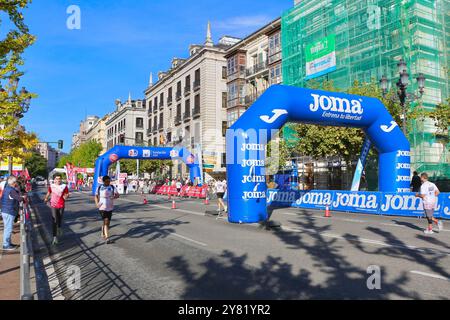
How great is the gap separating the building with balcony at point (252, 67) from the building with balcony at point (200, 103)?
3320 mm

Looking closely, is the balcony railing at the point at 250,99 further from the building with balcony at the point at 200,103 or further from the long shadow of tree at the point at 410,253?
the long shadow of tree at the point at 410,253

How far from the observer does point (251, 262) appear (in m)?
7.70

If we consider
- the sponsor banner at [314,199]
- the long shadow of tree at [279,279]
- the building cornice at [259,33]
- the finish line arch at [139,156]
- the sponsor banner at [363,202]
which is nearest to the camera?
the long shadow of tree at [279,279]

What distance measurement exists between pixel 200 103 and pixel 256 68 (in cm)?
1069

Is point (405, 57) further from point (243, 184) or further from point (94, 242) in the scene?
point (94, 242)

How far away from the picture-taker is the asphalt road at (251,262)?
582cm

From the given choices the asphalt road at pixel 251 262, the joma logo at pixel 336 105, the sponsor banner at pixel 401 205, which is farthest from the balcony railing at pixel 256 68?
the asphalt road at pixel 251 262

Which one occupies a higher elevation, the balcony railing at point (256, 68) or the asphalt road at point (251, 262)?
the balcony railing at point (256, 68)

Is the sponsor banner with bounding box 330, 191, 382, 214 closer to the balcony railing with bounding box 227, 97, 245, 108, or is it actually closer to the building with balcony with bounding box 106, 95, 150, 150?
the balcony railing with bounding box 227, 97, 245, 108

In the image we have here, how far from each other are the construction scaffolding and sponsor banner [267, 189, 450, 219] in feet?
28.1

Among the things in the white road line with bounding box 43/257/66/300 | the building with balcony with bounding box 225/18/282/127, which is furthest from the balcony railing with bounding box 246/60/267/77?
the white road line with bounding box 43/257/66/300

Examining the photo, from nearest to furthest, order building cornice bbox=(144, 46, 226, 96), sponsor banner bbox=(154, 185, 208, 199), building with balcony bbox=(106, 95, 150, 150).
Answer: sponsor banner bbox=(154, 185, 208, 199) → building cornice bbox=(144, 46, 226, 96) → building with balcony bbox=(106, 95, 150, 150)

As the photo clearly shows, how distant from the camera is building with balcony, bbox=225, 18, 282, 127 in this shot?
1544 inches
